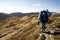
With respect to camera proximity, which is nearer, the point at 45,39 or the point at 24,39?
the point at 45,39

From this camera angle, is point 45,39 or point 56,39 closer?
point 56,39

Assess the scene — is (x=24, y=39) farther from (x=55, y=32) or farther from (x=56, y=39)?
(x=56, y=39)

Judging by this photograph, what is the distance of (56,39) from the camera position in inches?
485

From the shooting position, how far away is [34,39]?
17453mm

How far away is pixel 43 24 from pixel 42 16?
982 millimetres

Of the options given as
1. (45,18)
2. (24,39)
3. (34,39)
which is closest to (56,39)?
(45,18)

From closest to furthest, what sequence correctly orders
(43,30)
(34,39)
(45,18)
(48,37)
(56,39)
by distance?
(56,39)
(48,37)
(45,18)
(43,30)
(34,39)

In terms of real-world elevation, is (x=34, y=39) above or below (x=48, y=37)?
below

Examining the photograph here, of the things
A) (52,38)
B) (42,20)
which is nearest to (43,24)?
(42,20)

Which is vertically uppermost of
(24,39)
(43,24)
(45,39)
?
(43,24)

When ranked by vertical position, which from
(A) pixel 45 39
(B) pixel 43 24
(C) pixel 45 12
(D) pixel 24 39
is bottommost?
(D) pixel 24 39

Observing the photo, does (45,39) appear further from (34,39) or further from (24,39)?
(24,39)

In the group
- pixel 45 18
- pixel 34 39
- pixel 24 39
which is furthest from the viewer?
pixel 24 39

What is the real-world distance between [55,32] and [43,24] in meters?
1.66
